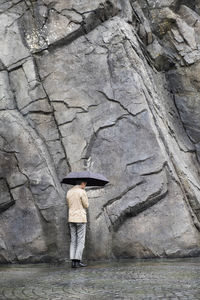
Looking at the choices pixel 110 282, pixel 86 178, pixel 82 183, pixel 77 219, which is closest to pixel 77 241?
pixel 77 219

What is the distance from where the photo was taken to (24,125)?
36.7 feet

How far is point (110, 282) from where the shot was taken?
6.63 metres

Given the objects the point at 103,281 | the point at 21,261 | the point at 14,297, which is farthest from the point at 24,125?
the point at 14,297

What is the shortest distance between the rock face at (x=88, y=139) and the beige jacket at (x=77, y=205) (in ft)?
3.90

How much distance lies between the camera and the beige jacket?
Result: 9.28 m

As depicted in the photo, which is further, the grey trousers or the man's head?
the man's head

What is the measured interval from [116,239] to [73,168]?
197cm

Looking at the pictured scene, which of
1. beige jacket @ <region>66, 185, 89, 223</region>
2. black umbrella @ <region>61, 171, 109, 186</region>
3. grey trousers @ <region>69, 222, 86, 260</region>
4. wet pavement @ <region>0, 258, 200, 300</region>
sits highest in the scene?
black umbrella @ <region>61, 171, 109, 186</region>

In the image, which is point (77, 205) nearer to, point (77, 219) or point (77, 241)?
point (77, 219)

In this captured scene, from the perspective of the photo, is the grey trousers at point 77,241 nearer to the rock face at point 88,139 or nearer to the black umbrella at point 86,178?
the black umbrella at point 86,178

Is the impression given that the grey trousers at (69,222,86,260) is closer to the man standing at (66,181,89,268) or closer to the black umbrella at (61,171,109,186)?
the man standing at (66,181,89,268)

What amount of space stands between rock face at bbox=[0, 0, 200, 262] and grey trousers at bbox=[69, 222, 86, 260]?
3.60 feet

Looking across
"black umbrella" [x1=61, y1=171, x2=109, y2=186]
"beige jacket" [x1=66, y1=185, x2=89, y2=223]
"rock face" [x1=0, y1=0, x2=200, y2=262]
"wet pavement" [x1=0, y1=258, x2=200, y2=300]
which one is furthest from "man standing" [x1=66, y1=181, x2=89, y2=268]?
"rock face" [x1=0, y1=0, x2=200, y2=262]

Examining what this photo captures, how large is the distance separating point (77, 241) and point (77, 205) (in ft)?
2.38
